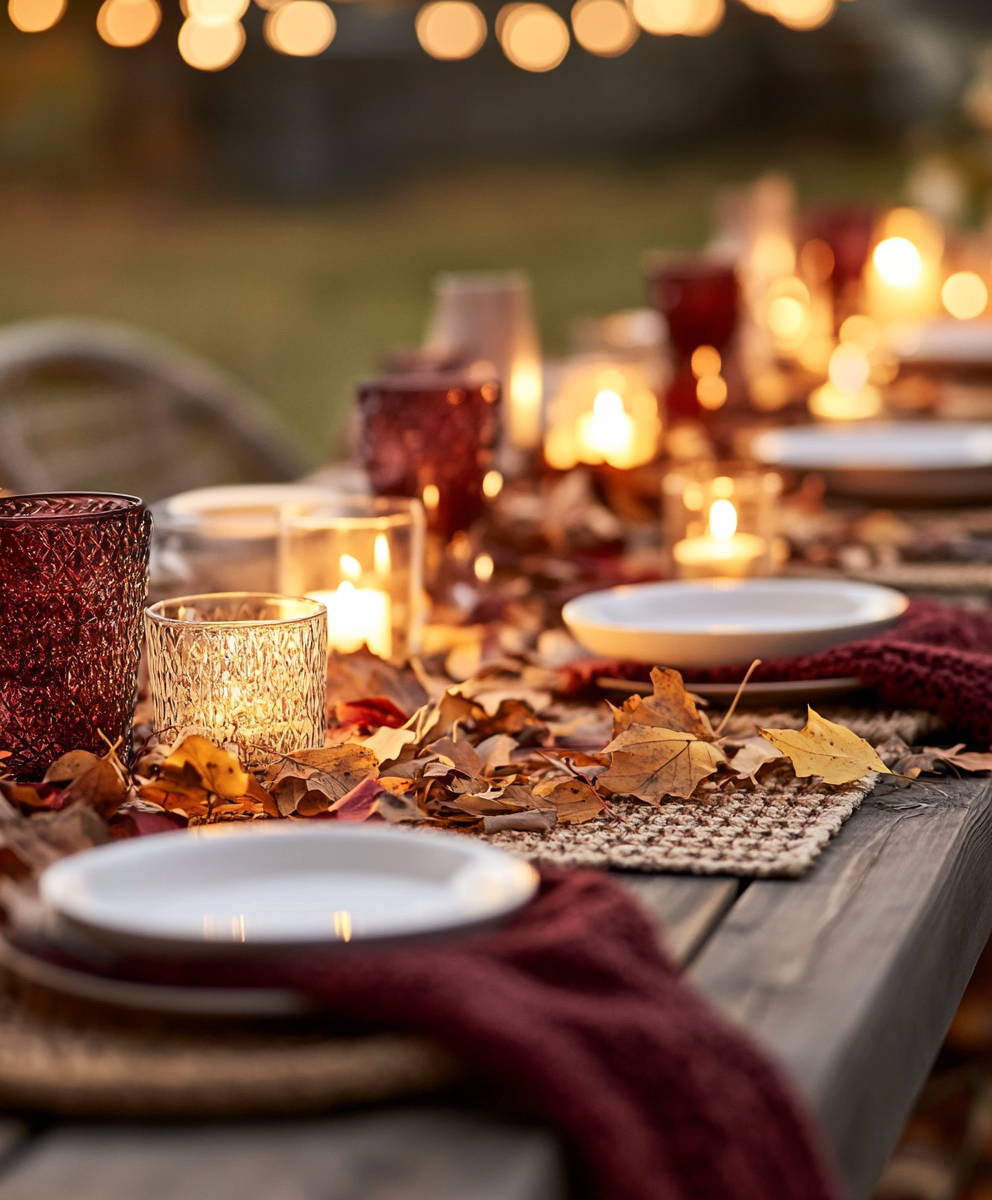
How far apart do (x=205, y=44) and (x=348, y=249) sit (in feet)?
13.9

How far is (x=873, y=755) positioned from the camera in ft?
2.75

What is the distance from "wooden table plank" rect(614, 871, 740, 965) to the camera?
25.3 inches

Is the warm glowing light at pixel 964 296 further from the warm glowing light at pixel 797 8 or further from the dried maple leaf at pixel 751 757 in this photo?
the dried maple leaf at pixel 751 757

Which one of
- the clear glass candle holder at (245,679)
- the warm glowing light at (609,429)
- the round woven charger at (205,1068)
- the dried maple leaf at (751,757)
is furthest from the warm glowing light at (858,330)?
the round woven charger at (205,1068)

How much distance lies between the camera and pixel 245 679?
31.7 inches

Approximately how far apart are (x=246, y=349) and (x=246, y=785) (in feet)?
23.9

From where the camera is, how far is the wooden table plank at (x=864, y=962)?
569 mm

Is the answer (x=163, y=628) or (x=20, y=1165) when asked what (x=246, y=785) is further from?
(x=20, y=1165)

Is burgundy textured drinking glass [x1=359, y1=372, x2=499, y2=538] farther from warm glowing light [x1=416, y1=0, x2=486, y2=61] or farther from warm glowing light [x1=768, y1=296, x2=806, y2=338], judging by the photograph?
warm glowing light [x1=416, y1=0, x2=486, y2=61]

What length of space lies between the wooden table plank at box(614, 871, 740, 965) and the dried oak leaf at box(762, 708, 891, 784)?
0.41 ft

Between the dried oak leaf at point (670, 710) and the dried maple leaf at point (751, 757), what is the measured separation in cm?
2

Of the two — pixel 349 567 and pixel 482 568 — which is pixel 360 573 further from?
pixel 482 568

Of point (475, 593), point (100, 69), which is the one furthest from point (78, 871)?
point (100, 69)

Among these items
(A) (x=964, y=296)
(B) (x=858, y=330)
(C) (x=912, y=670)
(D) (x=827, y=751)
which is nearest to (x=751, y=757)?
(D) (x=827, y=751)
